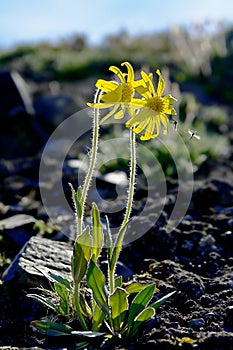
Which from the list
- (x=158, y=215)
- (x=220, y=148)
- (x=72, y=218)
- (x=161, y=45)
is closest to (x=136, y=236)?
(x=158, y=215)

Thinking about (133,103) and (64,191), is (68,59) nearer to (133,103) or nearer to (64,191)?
(64,191)

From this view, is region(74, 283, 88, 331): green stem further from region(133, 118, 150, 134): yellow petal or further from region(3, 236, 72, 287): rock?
region(133, 118, 150, 134): yellow petal

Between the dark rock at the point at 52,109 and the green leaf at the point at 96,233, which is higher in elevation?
the dark rock at the point at 52,109

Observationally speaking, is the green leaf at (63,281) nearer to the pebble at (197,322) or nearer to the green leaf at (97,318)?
the green leaf at (97,318)

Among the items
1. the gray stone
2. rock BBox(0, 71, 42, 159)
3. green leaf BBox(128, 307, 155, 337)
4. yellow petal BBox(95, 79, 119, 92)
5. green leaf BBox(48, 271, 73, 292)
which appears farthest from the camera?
rock BBox(0, 71, 42, 159)

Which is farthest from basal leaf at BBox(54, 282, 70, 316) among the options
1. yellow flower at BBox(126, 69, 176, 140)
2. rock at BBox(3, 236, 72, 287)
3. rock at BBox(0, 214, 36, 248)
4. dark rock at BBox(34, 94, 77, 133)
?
dark rock at BBox(34, 94, 77, 133)

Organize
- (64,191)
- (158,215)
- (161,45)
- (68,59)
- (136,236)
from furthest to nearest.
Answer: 1. (161,45)
2. (68,59)
3. (64,191)
4. (158,215)
5. (136,236)

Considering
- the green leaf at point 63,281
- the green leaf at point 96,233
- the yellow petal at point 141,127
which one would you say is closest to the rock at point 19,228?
the green leaf at point 63,281
